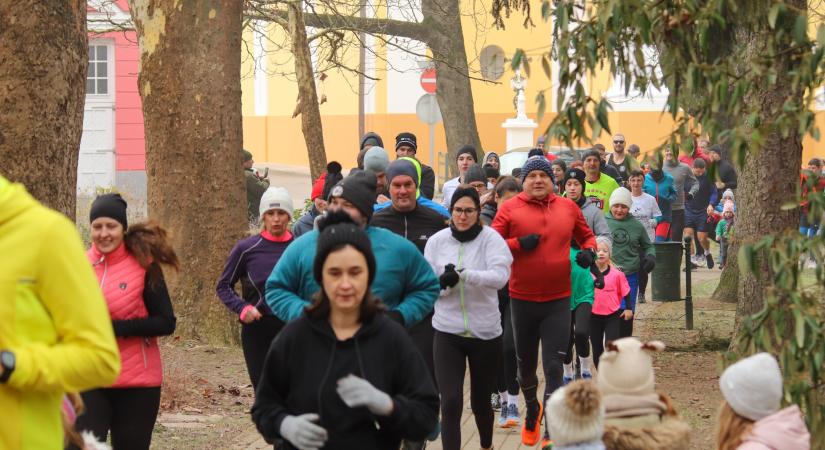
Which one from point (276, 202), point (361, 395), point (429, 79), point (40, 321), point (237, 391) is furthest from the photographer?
point (429, 79)

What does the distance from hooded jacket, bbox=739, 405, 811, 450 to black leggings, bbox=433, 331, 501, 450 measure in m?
3.75

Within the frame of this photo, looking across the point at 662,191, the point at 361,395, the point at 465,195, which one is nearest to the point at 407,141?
the point at 465,195

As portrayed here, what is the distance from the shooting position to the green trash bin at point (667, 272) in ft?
59.3

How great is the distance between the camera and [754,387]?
5.14 metres

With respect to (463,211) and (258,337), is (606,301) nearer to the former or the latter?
(463,211)

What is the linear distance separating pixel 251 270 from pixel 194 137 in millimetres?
4713

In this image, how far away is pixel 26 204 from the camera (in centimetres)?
384

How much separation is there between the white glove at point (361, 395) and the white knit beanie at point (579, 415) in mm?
621

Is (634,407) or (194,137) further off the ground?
(194,137)

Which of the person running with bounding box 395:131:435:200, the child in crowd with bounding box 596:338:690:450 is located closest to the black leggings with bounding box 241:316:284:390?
the person running with bounding box 395:131:435:200

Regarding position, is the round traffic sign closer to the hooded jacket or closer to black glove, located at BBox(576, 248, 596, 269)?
black glove, located at BBox(576, 248, 596, 269)

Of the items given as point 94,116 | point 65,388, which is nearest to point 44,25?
point 65,388

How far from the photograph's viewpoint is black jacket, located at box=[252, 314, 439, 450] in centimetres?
501

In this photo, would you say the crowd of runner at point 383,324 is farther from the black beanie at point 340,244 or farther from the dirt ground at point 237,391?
the dirt ground at point 237,391
